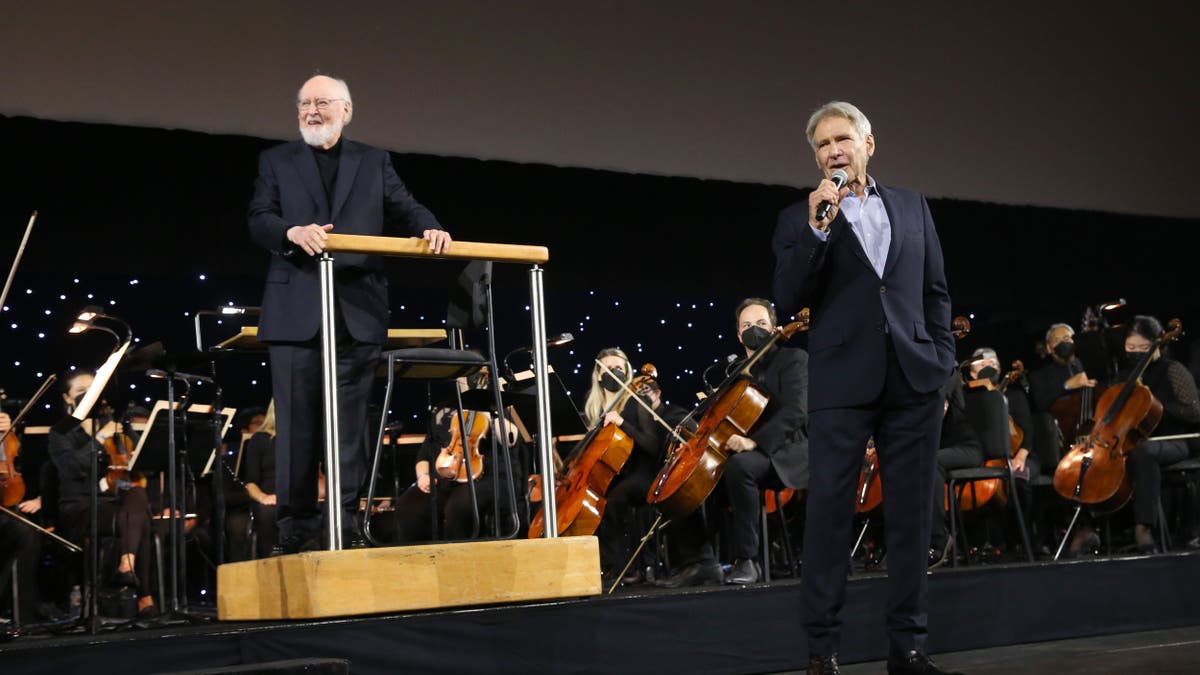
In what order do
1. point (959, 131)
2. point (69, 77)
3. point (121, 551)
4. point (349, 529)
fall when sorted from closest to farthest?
point (349, 529) → point (69, 77) → point (121, 551) → point (959, 131)

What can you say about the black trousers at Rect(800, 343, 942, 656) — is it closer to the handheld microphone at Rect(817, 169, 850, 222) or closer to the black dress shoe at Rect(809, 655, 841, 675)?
the black dress shoe at Rect(809, 655, 841, 675)

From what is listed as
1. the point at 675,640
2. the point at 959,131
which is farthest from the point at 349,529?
the point at 959,131

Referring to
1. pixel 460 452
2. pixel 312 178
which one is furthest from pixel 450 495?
pixel 312 178

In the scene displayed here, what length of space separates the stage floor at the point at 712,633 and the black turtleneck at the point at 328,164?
3.95 feet

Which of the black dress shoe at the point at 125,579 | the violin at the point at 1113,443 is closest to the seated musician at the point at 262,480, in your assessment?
the black dress shoe at the point at 125,579

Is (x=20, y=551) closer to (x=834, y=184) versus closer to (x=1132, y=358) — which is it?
(x=834, y=184)

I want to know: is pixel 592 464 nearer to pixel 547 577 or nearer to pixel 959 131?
pixel 547 577

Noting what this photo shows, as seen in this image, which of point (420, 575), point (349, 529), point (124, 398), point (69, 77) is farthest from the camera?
point (124, 398)

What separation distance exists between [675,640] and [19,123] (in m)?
3.62

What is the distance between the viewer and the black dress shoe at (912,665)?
245 cm

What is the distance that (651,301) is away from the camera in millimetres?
8336

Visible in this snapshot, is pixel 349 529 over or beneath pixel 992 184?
beneath

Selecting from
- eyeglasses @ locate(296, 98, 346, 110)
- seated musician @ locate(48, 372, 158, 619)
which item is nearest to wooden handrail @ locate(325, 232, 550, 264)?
eyeglasses @ locate(296, 98, 346, 110)

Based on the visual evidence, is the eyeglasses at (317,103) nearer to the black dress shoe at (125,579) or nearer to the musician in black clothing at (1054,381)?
the black dress shoe at (125,579)
